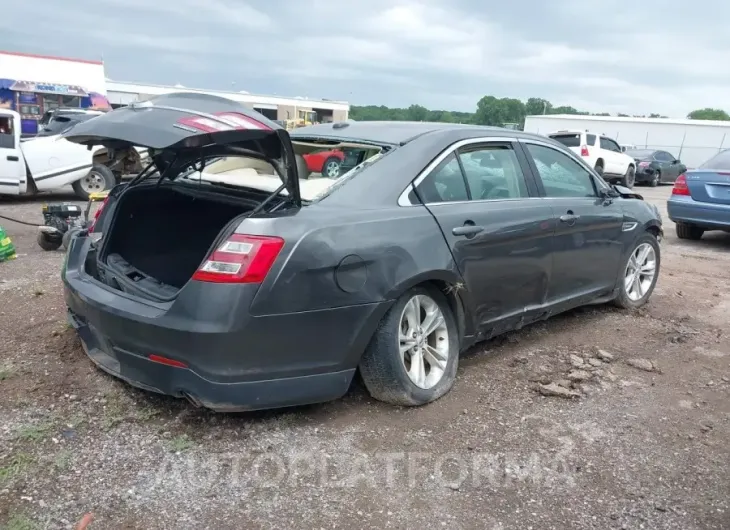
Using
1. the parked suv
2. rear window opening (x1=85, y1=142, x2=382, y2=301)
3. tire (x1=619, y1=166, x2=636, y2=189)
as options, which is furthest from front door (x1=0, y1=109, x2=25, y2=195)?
tire (x1=619, y1=166, x2=636, y2=189)

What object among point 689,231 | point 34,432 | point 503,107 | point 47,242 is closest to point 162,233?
point 34,432

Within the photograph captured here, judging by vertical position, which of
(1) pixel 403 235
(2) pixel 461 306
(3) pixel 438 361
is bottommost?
(3) pixel 438 361

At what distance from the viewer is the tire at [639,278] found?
5.44 m

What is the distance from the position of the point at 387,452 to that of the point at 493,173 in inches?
75.5

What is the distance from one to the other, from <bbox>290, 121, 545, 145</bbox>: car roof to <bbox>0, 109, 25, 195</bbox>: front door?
8.08 meters

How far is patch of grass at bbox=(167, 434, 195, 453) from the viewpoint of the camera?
310cm

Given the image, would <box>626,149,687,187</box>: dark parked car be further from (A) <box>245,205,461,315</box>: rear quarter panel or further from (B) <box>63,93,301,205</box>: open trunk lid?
(B) <box>63,93,301,205</box>: open trunk lid

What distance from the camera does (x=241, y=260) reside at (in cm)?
296

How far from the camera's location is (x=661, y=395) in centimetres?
396

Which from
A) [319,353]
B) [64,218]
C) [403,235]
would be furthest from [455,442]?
[64,218]

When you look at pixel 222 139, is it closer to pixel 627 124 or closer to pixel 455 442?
pixel 455 442

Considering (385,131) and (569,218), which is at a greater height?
(385,131)

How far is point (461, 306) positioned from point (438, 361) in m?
0.34

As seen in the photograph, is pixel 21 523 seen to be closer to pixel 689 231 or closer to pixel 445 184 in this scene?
pixel 445 184
